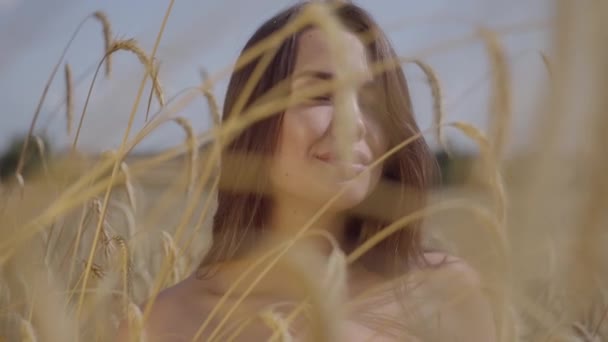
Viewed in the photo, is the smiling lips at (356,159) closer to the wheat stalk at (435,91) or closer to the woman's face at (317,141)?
the woman's face at (317,141)

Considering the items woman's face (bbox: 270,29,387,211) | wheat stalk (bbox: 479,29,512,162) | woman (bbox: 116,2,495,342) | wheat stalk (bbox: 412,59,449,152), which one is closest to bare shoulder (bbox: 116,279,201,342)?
woman (bbox: 116,2,495,342)

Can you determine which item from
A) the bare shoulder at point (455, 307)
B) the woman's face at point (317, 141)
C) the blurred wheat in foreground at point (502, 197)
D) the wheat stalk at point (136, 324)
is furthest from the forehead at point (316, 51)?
the wheat stalk at point (136, 324)

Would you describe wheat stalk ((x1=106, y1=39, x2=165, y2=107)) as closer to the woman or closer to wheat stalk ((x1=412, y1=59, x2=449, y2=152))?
the woman

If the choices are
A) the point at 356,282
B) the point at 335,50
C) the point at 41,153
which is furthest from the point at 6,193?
the point at 335,50

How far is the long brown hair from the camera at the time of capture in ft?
2.78

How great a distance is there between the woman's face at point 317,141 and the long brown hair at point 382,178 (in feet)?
0.08

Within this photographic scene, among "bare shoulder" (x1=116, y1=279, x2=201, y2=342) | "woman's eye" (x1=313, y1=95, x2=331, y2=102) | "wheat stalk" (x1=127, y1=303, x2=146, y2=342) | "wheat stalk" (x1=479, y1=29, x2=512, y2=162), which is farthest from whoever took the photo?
"bare shoulder" (x1=116, y1=279, x2=201, y2=342)

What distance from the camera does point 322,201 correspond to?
0.79 meters

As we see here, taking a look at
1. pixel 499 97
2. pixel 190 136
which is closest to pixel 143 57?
pixel 190 136

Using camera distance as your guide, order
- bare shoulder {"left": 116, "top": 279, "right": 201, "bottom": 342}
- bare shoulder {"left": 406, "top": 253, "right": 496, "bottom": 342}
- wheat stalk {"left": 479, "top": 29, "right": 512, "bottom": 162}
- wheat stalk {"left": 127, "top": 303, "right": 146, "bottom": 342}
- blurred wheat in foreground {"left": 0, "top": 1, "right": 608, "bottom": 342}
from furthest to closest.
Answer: bare shoulder {"left": 116, "top": 279, "right": 201, "bottom": 342}
bare shoulder {"left": 406, "top": 253, "right": 496, "bottom": 342}
wheat stalk {"left": 127, "top": 303, "right": 146, "bottom": 342}
wheat stalk {"left": 479, "top": 29, "right": 512, "bottom": 162}
blurred wheat in foreground {"left": 0, "top": 1, "right": 608, "bottom": 342}

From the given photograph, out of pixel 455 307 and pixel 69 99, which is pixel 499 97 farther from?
pixel 69 99

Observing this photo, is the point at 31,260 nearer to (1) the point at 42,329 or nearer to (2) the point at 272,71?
(1) the point at 42,329

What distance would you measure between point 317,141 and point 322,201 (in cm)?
8

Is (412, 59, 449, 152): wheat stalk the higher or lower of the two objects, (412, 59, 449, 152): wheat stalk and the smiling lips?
the higher
